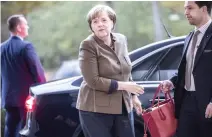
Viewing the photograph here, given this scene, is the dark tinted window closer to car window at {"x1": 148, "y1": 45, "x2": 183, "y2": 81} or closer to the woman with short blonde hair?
car window at {"x1": 148, "y1": 45, "x2": 183, "y2": 81}

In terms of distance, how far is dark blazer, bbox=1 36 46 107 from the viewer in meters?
4.64

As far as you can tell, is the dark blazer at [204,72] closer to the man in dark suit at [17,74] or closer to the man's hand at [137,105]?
the man's hand at [137,105]

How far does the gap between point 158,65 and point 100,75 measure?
2.97 feet

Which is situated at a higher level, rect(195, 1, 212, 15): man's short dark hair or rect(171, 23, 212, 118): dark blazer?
rect(195, 1, 212, 15): man's short dark hair

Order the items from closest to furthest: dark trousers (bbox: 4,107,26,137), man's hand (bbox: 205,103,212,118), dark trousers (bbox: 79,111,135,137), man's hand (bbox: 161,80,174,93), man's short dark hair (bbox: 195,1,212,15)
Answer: man's hand (bbox: 205,103,212,118) → man's short dark hair (bbox: 195,1,212,15) → dark trousers (bbox: 79,111,135,137) → man's hand (bbox: 161,80,174,93) → dark trousers (bbox: 4,107,26,137)

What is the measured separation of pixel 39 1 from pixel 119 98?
365cm

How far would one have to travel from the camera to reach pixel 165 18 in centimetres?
609

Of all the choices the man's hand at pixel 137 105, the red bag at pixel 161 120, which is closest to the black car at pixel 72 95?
the man's hand at pixel 137 105

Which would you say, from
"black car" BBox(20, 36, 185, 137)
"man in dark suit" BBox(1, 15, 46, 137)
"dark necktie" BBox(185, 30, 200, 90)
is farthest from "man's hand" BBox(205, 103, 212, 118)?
"man in dark suit" BBox(1, 15, 46, 137)

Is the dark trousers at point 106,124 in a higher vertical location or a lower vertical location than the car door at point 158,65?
lower

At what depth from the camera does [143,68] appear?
3.78m

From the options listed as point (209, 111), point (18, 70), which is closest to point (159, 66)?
point (209, 111)

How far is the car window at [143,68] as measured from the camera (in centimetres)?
377

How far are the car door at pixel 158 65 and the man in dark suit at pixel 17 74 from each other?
52.9 inches
